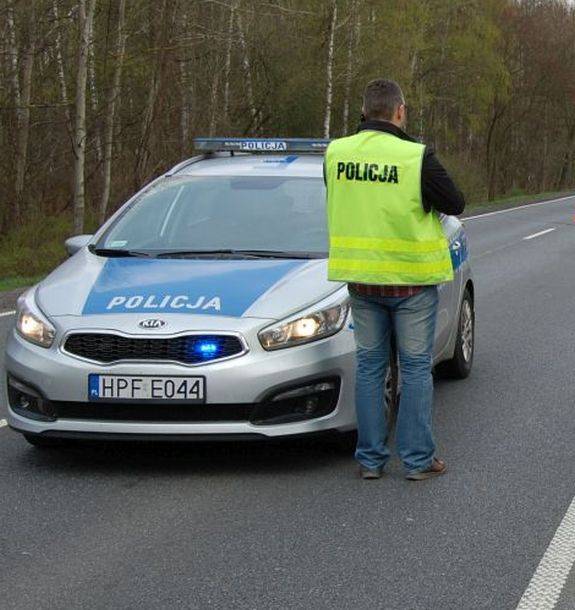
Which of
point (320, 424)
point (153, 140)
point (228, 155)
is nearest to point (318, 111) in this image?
point (153, 140)

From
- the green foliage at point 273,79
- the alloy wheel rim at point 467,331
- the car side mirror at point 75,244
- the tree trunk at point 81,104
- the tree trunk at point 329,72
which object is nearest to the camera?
the car side mirror at point 75,244

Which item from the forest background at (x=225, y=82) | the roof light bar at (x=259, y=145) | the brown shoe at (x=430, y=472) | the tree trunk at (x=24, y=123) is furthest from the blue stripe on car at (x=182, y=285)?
the tree trunk at (x=24, y=123)

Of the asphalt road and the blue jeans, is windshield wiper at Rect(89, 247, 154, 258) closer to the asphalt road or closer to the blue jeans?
the asphalt road

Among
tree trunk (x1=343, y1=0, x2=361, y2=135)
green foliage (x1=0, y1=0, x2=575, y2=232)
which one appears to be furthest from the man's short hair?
tree trunk (x1=343, y1=0, x2=361, y2=135)

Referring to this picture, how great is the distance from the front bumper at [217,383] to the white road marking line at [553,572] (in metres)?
1.28

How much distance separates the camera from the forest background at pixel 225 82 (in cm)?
2309

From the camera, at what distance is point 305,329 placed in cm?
Answer: 582

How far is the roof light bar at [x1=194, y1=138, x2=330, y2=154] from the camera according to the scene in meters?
7.97

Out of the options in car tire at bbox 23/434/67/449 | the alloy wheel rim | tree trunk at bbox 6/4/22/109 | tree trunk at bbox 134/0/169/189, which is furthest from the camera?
tree trunk at bbox 134/0/169/189

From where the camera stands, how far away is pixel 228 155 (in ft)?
27.0

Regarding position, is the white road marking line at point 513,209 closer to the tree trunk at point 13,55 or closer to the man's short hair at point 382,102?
the tree trunk at point 13,55

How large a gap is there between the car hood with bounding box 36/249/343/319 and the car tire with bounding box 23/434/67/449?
1.95ft

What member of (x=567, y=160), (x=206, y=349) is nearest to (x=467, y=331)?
(x=206, y=349)

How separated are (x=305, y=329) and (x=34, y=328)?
1.27 meters
